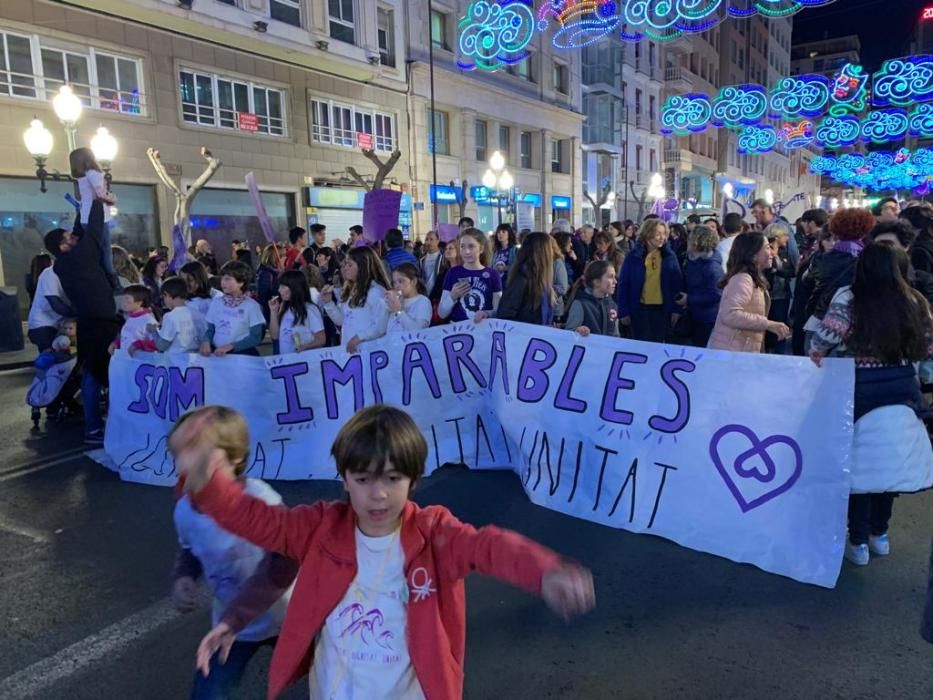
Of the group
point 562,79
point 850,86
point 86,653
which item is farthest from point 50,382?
point 562,79

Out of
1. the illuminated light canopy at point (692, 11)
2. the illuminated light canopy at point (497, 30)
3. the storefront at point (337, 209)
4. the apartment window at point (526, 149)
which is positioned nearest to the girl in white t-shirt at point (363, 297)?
the illuminated light canopy at point (692, 11)

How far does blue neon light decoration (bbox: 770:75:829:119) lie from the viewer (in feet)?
60.6

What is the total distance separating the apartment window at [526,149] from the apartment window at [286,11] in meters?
15.2

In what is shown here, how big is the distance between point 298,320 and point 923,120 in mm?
20731

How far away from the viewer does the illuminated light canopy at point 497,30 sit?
13.3m

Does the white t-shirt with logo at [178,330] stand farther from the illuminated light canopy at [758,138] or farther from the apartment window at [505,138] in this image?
the apartment window at [505,138]

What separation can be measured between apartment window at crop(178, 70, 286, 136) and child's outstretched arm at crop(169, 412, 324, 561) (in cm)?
1805

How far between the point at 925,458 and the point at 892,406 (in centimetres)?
32

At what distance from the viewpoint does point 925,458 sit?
3588 millimetres

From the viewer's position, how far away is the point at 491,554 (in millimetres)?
1716

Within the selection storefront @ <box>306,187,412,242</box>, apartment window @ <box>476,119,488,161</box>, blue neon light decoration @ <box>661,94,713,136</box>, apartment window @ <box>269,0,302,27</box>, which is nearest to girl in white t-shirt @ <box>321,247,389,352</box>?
storefront @ <box>306,187,412,242</box>

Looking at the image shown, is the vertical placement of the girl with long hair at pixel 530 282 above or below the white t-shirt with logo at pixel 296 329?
above

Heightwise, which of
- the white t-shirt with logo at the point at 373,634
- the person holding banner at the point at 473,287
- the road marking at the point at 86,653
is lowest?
the road marking at the point at 86,653

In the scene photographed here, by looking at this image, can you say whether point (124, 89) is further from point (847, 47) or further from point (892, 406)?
point (847, 47)
